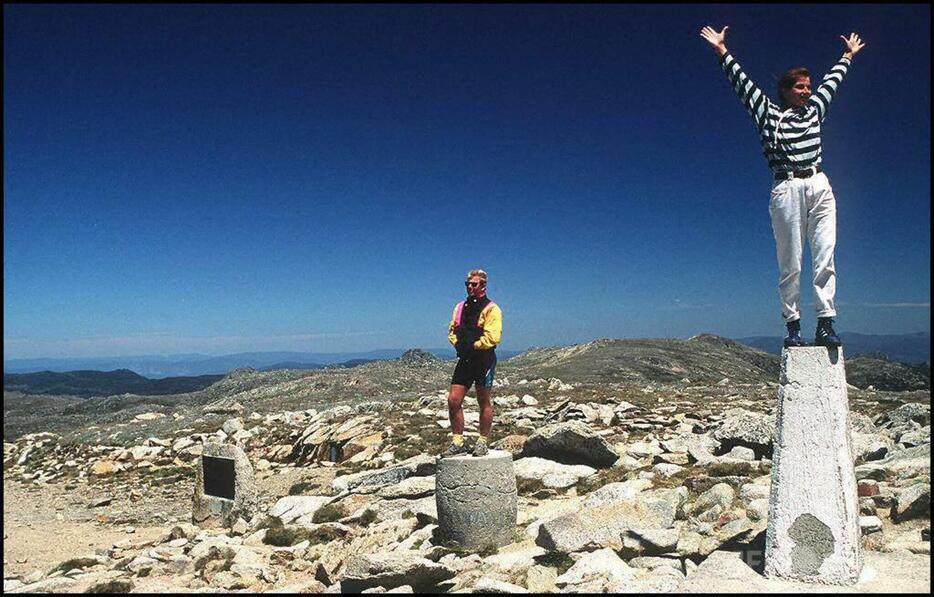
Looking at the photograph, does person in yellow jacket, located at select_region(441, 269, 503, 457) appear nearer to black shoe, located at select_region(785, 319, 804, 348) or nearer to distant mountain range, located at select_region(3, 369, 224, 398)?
black shoe, located at select_region(785, 319, 804, 348)

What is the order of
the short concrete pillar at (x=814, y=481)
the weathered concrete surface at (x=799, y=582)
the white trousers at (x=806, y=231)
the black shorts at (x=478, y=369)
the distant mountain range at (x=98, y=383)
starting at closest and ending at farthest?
1. the weathered concrete surface at (x=799, y=582)
2. the short concrete pillar at (x=814, y=481)
3. the white trousers at (x=806, y=231)
4. the black shorts at (x=478, y=369)
5. the distant mountain range at (x=98, y=383)

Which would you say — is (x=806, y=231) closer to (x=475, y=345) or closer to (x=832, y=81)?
(x=832, y=81)

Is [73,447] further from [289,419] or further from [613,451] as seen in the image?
[613,451]

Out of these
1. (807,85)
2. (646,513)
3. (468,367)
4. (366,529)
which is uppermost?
(807,85)

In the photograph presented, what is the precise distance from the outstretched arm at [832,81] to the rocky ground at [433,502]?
178 inches

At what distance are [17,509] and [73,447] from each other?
8658 millimetres

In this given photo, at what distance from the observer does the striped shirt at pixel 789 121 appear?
6145mm

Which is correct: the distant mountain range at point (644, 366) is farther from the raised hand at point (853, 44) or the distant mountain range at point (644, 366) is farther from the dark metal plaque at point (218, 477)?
the raised hand at point (853, 44)

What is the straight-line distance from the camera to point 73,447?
25844mm

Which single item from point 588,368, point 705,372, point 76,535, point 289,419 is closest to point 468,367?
point 76,535

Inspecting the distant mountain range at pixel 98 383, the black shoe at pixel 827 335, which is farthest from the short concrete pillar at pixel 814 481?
the distant mountain range at pixel 98 383

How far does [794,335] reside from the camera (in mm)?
6281

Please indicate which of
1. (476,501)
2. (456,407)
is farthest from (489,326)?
(476,501)

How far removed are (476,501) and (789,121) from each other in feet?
19.6
